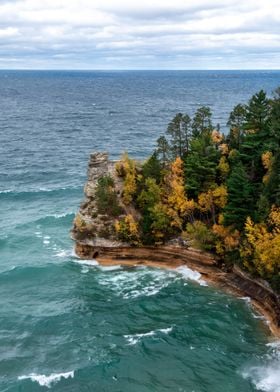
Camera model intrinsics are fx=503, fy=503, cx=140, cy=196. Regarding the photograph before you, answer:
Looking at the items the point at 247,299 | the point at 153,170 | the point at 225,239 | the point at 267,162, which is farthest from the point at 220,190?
the point at 247,299

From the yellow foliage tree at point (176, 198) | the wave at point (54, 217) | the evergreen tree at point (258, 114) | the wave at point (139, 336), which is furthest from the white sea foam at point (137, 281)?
the wave at point (54, 217)

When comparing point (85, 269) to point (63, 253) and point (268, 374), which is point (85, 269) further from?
point (268, 374)

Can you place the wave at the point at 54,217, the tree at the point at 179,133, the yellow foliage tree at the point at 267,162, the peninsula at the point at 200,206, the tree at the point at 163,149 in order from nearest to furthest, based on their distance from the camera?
the peninsula at the point at 200,206 < the yellow foliage tree at the point at 267,162 < the tree at the point at 163,149 < the tree at the point at 179,133 < the wave at the point at 54,217

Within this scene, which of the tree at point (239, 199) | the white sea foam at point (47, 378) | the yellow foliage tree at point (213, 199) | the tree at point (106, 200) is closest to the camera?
the white sea foam at point (47, 378)

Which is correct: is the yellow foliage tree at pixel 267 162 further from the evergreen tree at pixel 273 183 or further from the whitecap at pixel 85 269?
the whitecap at pixel 85 269

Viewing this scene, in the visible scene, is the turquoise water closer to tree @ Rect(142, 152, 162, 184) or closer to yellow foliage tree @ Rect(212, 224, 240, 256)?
yellow foliage tree @ Rect(212, 224, 240, 256)
